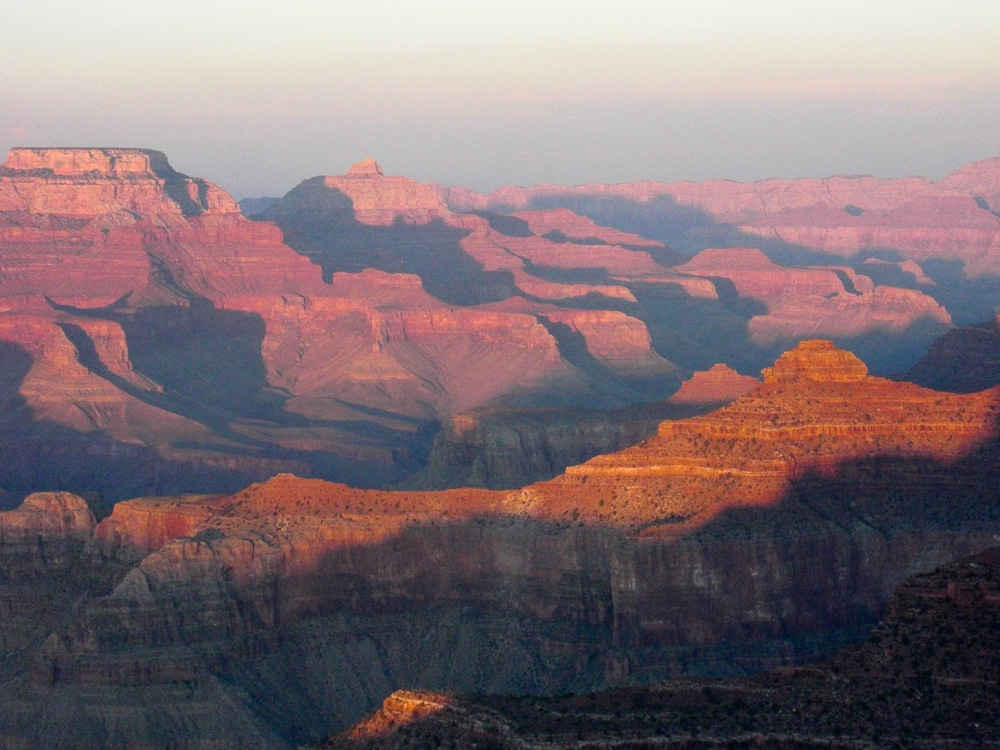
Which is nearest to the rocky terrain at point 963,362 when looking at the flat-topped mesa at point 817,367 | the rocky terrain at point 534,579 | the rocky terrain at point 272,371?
the rocky terrain at point 272,371

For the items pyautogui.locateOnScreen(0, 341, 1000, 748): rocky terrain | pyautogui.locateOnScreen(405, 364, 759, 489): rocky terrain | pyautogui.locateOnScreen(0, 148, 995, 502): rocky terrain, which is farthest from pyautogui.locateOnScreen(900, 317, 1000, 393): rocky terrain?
pyautogui.locateOnScreen(0, 341, 1000, 748): rocky terrain

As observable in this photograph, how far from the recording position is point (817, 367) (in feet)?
281

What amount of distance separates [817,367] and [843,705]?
4260cm

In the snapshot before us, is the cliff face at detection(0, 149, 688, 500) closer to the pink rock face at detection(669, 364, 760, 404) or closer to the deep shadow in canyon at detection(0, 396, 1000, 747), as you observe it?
the pink rock face at detection(669, 364, 760, 404)

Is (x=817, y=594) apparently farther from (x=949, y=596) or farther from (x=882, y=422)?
(x=949, y=596)

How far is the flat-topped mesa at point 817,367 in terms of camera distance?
85.0 m

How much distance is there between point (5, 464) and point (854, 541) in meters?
83.1

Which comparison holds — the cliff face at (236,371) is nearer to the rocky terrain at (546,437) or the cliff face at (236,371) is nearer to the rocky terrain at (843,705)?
the rocky terrain at (546,437)

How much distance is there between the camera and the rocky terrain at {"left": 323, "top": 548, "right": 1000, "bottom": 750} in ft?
139

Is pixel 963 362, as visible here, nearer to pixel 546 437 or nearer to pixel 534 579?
pixel 546 437

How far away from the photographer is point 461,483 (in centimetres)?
12219

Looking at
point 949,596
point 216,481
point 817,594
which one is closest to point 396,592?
point 817,594

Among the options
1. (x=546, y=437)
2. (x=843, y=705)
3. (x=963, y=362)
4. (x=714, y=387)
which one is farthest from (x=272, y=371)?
(x=843, y=705)

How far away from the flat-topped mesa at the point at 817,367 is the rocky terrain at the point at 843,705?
127 feet
